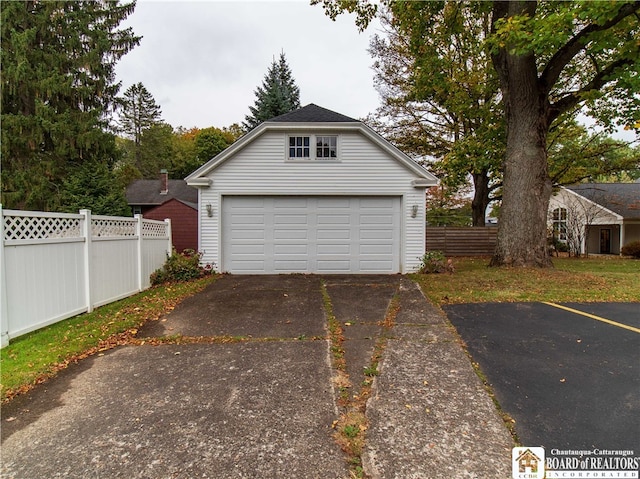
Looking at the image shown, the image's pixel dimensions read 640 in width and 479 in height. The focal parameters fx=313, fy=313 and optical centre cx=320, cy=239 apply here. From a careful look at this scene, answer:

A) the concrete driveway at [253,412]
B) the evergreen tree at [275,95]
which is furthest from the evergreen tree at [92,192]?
the evergreen tree at [275,95]

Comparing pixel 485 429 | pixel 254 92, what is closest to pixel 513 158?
pixel 485 429

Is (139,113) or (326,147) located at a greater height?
(139,113)

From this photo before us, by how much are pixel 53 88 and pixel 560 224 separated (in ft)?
86.5

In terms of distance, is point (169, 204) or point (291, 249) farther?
point (169, 204)

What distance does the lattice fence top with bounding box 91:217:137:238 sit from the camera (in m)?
5.23

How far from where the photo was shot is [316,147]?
8.87m

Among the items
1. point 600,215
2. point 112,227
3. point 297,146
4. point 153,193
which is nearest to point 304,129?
point 297,146

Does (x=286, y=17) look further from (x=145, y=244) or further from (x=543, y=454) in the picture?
(x=543, y=454)

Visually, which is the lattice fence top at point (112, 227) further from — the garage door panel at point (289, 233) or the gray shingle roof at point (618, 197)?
the gray shingle roof at point (618, 197)

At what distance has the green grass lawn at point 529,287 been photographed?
5.43 metres

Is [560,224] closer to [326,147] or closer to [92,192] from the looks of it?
[326,147]

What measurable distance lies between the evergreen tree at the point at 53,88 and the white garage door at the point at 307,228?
1153cm

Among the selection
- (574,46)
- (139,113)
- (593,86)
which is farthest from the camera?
(139,113)

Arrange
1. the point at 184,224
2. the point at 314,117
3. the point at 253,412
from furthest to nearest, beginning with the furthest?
the point at 184,224, the point at 314,117, the point at 253,412
